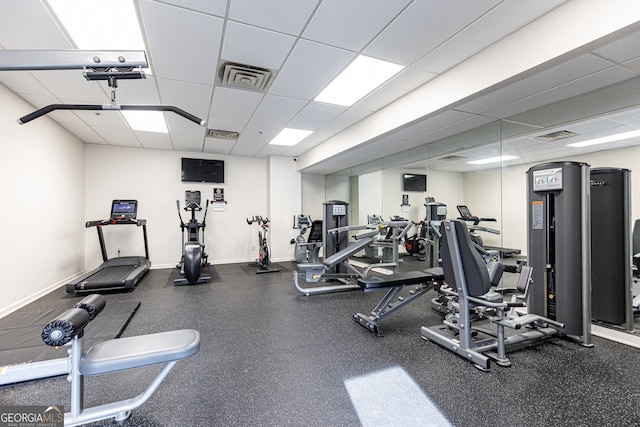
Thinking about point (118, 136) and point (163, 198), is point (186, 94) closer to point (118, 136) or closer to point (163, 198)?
point (118, 136)

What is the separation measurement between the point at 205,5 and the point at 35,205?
12.8 ft

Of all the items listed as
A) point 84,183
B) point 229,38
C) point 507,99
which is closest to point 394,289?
point 507,99

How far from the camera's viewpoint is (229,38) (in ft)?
7.89

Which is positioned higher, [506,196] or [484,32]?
[484,32]

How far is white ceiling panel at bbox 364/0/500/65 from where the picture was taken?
79.3 inches

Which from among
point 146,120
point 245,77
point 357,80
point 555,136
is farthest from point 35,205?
point 555,136

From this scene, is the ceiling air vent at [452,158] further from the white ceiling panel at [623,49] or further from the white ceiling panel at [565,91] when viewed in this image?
the white ceiling panel at [623,49]

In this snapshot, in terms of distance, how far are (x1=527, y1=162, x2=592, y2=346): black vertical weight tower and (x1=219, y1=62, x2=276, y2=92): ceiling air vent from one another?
3.01 metres

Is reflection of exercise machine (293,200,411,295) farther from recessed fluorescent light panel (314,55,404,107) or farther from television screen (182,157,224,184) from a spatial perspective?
television screen (182,157,224,184)

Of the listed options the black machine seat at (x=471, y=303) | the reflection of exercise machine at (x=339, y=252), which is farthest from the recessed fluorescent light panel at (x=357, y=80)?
the reflection of exercise machine at (x=339, y=252)

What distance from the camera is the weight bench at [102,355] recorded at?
133cm

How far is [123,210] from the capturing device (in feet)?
17.8

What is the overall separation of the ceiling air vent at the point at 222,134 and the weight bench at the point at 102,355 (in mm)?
4057

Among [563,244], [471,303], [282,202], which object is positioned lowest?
[471,303]
